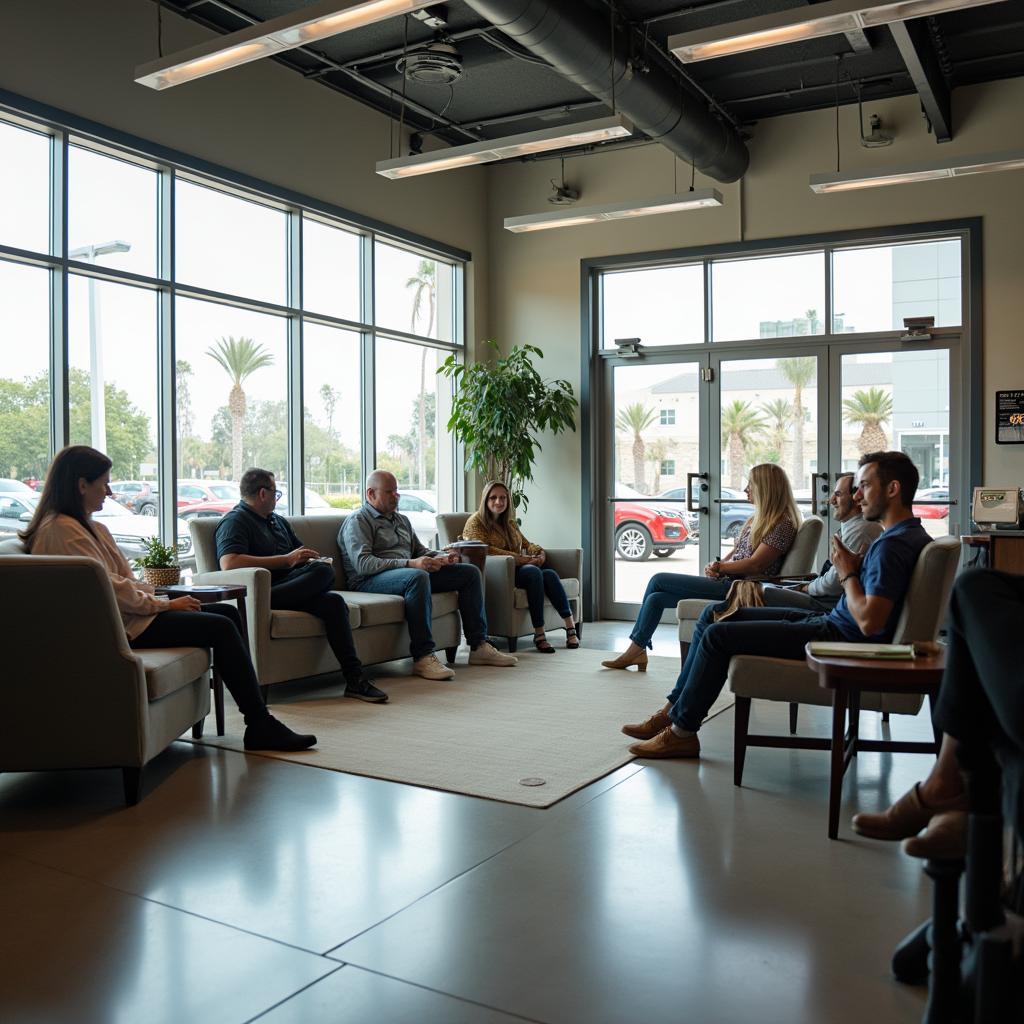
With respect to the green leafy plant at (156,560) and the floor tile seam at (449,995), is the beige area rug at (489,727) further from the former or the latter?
the floor tile seam at (449,995)

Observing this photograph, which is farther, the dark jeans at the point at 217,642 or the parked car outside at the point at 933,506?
the parked car outside at the point at 933,506

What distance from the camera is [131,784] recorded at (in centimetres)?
344

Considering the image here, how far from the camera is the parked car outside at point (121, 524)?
5.09m

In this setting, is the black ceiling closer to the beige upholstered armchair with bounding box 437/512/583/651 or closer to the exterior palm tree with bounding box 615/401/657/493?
the exterior palm tree with bounding box 615/401/657/493

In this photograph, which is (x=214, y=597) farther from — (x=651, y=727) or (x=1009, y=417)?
(x=1009, y=417)

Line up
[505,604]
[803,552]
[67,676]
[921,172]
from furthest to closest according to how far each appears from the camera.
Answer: [505,604], [921,172], [803,552], [67,676]

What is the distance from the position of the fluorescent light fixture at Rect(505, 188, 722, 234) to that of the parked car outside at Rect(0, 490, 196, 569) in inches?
127

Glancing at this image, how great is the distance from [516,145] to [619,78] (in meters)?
0.68

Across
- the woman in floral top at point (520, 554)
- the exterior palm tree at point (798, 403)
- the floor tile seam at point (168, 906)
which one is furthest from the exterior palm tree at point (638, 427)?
the floor tile seam at point (168, 906)

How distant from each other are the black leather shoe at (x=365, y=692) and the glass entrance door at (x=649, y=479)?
3755 mm

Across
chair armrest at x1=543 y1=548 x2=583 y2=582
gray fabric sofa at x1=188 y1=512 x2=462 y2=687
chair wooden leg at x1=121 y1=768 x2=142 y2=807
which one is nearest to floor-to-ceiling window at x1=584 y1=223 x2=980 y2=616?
chair armrest at x1=543 y1=548 x2=583 y2=582

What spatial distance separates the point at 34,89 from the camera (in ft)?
16.7

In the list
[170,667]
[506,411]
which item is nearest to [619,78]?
[506,411]

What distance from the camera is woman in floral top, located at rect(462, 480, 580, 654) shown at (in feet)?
22.1
